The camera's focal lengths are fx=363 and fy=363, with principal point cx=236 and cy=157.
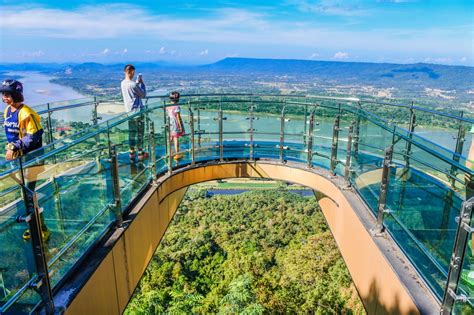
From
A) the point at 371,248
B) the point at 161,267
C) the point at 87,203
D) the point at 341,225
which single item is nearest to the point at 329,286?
the point at 161,267

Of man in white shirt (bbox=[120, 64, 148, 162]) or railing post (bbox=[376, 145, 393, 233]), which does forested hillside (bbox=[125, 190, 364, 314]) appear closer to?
man in white shirt (bbox=[120, 64, 148, 162])

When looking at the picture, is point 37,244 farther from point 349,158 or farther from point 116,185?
point 349,158

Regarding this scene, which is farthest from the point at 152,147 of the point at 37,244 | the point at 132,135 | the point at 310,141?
the point at 37,244

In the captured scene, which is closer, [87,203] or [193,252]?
[87,203]

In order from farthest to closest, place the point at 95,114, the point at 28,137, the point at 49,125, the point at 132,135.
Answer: the point at 95,114 < the point at 49,125 < the point at 132,135 < the point at 28,137

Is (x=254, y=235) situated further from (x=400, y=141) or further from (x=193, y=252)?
(x=400, y=141)

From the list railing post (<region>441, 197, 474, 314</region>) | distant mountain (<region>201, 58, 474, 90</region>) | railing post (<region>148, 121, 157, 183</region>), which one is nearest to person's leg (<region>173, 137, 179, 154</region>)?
railing post (<region>148, 121, 157, 183</region>)
